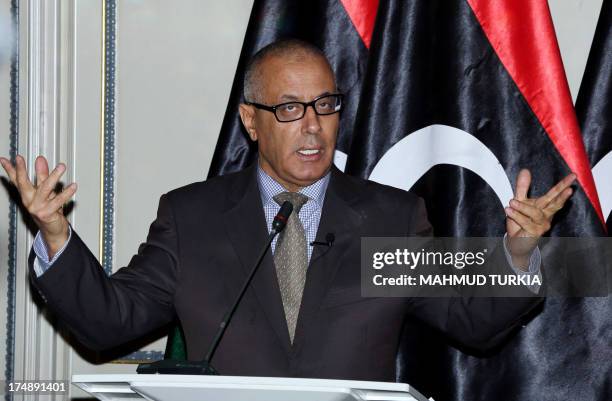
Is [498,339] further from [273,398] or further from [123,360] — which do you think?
[123,360]

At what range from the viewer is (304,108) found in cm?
340

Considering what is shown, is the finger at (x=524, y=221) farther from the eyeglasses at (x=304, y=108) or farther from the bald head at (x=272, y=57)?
the bald head at (x=272, y=57)

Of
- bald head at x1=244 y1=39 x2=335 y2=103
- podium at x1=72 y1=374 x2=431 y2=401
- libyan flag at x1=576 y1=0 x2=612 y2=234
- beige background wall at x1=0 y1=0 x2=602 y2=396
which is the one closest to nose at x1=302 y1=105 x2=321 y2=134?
bald head at x1=244 y1=39 x2=335 y2=103

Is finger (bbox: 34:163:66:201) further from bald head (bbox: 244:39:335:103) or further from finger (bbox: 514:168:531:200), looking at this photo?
finger (bbox: 514:168:531:200)

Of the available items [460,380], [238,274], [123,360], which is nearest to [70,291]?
[238,274]

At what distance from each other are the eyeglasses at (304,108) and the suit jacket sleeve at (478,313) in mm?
462

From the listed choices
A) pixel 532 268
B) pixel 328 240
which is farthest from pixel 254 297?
pixel 532 268

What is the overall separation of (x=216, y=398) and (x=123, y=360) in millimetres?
2043

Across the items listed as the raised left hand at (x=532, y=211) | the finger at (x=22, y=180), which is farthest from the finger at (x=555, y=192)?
the finger at (x=22, y=180)

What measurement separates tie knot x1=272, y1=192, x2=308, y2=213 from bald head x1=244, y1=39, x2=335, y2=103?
Result: 0.33 meters

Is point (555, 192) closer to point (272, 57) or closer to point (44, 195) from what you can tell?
point (272, 57)

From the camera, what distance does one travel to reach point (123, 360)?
13.9 feet

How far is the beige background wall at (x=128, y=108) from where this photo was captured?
4.25m

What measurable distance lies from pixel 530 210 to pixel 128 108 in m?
2.01
